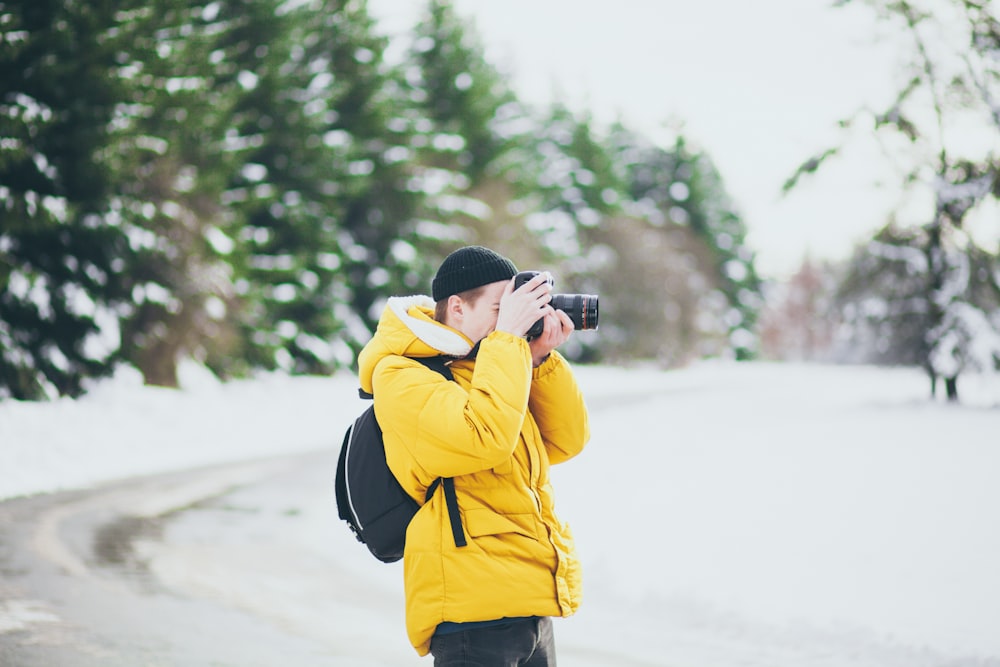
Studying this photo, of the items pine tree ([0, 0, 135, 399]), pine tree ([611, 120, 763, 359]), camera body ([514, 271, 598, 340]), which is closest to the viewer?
camera body ([514, 271, 598, 340])

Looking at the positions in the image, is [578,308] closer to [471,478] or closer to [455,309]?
[455,309]

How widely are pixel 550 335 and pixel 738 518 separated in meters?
6.66

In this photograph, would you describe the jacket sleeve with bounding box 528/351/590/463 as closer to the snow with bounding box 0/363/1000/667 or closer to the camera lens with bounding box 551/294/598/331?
the camera lens with bounding box 551/294/598/331

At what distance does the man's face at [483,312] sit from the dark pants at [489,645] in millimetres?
757

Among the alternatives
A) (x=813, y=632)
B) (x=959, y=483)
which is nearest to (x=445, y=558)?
(x=813, y=632)

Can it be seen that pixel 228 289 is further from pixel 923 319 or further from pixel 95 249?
pixel 923 319

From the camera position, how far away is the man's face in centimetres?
250

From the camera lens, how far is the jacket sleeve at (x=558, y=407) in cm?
262

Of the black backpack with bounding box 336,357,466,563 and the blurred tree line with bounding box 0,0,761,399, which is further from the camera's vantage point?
the blurred tree line with bounding box 0,0,761,399

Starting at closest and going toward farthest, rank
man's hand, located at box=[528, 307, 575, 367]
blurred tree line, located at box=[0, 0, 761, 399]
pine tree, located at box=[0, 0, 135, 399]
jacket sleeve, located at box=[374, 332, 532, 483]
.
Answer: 1. jacket sleeve, located at box=[374, 332, 532, 483]
2. man's hand, located at box=[528, 307, 575, 367]
3. pine tree, located at box=[0, 0, 135, 399]
4. blurred tree line, located at box=[0, 0, 761, 399]

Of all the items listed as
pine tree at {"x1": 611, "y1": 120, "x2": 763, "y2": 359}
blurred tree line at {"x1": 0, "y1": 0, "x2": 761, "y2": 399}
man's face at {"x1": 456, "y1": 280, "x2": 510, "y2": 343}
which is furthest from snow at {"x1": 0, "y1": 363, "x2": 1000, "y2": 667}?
pine tree at {"x1": 611, "y1": 120, "x2": 763, "y2": 359}

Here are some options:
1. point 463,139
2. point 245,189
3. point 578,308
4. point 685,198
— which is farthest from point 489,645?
point 685,198

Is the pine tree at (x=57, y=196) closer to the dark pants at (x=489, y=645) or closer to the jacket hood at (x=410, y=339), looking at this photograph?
the jacket hood at (x=410, y=339)

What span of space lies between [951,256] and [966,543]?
43.5 feet
